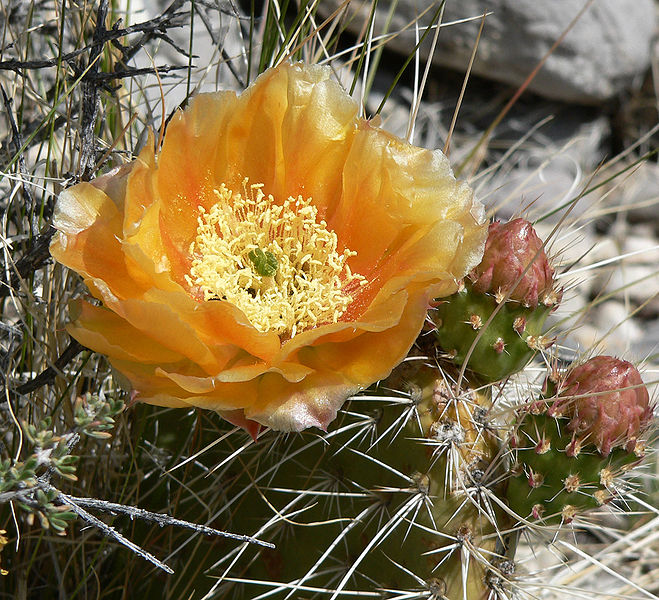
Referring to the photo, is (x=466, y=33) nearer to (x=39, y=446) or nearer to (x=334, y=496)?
(x=334, y=496)

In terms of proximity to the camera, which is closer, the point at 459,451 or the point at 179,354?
the point at 179,354

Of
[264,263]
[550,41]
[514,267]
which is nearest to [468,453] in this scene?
[514,267]

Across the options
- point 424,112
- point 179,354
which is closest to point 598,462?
point 179,354

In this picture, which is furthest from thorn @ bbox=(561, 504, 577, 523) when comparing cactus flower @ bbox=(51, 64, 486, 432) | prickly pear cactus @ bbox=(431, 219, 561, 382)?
cactus flower @ bbox=(51, 64, 486, 432)

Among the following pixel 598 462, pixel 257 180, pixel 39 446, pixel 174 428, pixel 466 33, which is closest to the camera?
pixel 39 446

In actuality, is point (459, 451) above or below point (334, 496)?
above

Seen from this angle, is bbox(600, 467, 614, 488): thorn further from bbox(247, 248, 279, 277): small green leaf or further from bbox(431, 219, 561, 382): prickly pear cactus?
bbox(247, 248, 279, 277): small green leaf
